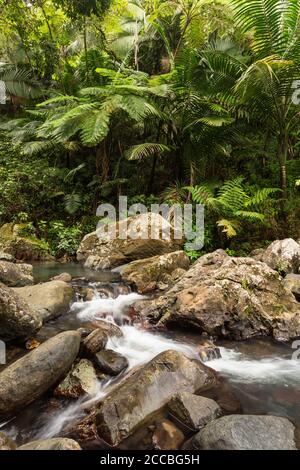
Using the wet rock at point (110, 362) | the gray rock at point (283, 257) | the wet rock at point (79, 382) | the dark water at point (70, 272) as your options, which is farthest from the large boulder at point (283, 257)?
the wet rock at point (79, 382)

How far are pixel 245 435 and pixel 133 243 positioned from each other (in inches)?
190

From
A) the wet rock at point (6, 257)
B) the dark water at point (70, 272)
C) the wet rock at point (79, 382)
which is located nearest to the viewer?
the wet rock at point (79, 382)

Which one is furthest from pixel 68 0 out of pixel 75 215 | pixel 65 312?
pixel 75 215

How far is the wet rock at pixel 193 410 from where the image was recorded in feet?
7.22

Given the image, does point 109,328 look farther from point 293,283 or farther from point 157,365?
point 293,283

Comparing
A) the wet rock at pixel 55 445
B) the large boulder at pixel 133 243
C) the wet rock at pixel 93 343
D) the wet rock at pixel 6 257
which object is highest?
the large boulder at pixel 133 243

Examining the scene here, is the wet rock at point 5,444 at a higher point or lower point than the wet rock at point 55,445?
lower

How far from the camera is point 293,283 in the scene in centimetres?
454

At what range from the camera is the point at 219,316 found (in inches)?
144

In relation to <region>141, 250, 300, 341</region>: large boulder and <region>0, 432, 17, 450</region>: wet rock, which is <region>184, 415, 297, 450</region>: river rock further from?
<region>141, 250, 300, 341</region>: large boulder

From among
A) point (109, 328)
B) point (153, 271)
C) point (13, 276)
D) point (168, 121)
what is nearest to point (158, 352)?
point (109, 328)

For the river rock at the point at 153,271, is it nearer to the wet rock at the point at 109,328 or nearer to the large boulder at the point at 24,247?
the wet rock at the point at 109,328

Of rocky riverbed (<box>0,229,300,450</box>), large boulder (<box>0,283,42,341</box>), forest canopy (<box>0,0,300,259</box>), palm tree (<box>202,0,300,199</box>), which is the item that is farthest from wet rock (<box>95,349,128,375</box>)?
palm tree (<box>202,0,300,199</box>)

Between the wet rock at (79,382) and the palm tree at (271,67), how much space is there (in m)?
4.81
